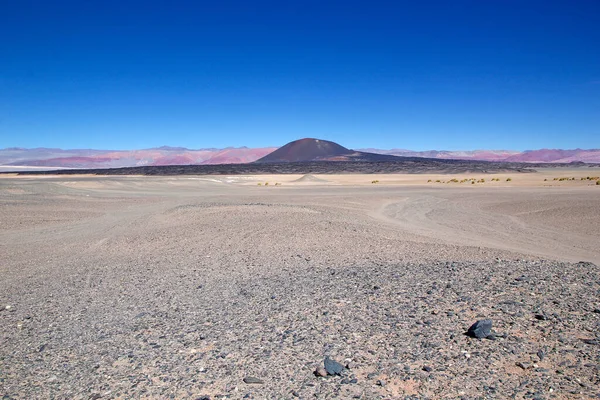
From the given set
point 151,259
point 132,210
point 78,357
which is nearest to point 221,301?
point 78,357

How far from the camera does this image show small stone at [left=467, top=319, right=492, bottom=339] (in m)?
5.04

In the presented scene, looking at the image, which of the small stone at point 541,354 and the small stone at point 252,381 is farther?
the small stone at point 541,354

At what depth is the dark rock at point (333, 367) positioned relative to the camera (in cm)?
441

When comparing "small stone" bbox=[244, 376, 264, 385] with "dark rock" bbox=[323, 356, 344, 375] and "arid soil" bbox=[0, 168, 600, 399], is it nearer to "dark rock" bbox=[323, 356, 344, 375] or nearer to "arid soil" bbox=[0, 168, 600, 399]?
"arid soil" bbox=[0, 168, 600, 399]

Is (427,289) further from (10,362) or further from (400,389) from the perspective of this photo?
(10,362)

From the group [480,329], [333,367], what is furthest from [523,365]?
[333,367]

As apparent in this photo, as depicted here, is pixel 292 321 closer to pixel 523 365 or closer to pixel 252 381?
pixel 252 381

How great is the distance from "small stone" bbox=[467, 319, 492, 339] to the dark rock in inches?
61.7

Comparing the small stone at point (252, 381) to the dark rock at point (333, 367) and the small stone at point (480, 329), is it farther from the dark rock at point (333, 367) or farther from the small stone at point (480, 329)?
the small stone at point (480, 329)

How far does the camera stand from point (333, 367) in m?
4.48

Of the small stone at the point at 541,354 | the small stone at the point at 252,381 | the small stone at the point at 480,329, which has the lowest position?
the small stone at the point at 252,381

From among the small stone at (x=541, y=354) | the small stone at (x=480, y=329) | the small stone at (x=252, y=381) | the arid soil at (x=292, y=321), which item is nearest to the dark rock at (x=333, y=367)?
the arid soil at (x=292, y=321)

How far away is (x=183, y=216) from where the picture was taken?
17875 millimetres

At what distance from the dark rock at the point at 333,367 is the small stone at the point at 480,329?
5.14 ft
